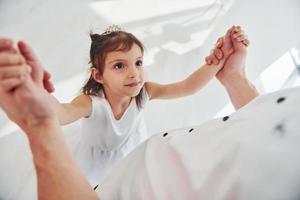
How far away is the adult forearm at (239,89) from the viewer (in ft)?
1.90

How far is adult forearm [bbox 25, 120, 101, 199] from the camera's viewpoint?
249 mm

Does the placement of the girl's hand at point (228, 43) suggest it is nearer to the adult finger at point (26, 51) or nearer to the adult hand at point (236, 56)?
the adult hand at point (236, 56)

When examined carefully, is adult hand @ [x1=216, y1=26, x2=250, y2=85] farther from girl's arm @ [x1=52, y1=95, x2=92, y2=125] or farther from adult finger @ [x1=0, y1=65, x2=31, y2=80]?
adult finger @ [x1=0, y1=65, x2=31, y2=80]

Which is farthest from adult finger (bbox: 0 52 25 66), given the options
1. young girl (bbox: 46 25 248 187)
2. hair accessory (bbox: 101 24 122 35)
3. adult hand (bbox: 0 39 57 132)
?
hair accessory (bbox: 101 24 122 35)

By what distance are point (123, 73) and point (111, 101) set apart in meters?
0.08

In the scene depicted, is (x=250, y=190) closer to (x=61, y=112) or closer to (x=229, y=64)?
(x=61, y=112)

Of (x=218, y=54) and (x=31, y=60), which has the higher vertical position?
(x=31, y=60)

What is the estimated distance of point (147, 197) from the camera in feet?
0.88

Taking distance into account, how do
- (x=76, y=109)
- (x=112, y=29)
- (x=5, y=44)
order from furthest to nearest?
(x=112, y=29) < (x=76, y=109) < (x=5, y=44)

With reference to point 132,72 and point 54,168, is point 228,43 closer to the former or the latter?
point 132,72

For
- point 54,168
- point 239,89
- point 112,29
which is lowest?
point 239,89

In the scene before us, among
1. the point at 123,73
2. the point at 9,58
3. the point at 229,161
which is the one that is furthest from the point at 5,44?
the point at 123,73

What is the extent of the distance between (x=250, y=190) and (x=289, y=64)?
585mm

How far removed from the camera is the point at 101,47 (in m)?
0.59
